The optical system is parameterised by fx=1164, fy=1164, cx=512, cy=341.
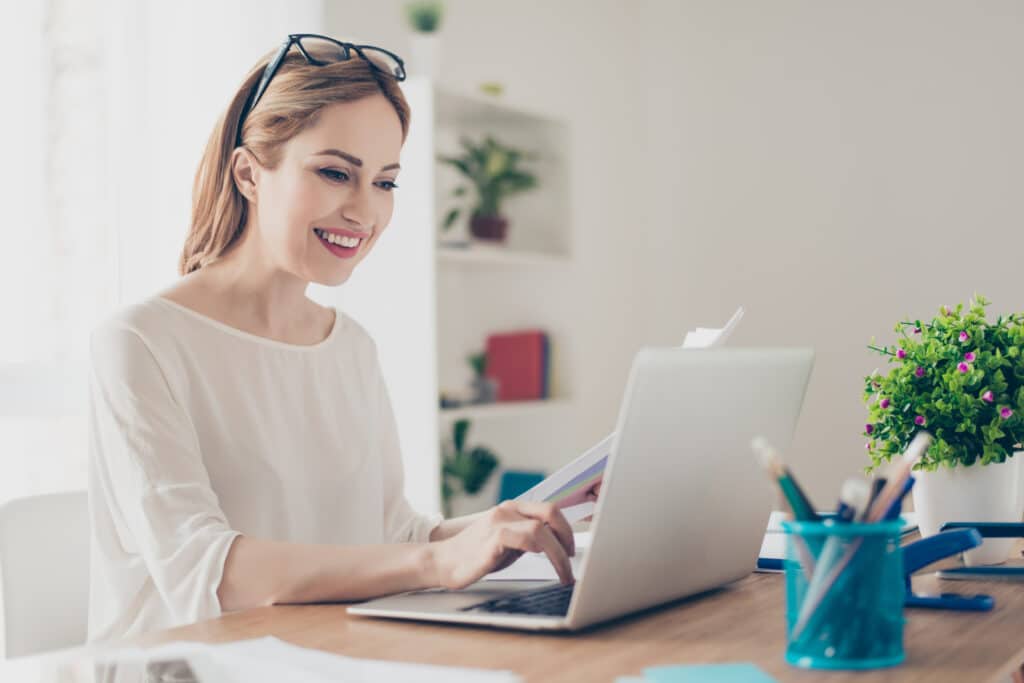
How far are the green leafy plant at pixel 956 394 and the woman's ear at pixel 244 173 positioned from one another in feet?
2.65

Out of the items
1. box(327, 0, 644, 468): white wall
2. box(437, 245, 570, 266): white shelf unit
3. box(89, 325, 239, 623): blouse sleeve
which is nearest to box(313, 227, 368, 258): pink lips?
box(89, 325, 239, 623): blouse sleeve

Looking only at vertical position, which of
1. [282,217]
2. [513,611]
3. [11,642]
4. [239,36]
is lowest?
[11,642]

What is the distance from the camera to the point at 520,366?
11.6ft

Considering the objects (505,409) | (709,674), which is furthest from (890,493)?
(505,409)

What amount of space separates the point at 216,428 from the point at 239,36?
1540 millimetres

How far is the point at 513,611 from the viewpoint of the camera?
3.17 feet

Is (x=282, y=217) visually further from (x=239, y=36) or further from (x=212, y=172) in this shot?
(x=239, y=36)

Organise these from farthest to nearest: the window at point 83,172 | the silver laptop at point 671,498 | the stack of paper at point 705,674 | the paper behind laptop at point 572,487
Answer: the window at point 83,172, the paper behind laptop at point 572,487, the silver laptop at point 671,498, the stack of paper at point 705,674

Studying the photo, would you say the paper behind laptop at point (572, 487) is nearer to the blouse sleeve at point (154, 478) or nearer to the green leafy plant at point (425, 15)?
the blouse sleeve at point (154, 478)

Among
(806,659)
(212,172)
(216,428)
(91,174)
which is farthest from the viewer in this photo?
(91,174)

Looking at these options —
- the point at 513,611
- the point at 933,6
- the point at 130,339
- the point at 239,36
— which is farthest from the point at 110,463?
the point at 933,6

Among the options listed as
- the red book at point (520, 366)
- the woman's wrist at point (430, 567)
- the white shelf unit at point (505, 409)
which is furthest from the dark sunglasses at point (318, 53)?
the red book at point (520, 366)

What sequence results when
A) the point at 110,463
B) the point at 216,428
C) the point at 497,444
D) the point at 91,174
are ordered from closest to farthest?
the point at 110,463, the point at 216,428, the point at 91,174, the point at 497,444

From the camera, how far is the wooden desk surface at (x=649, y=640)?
2.67 feet
